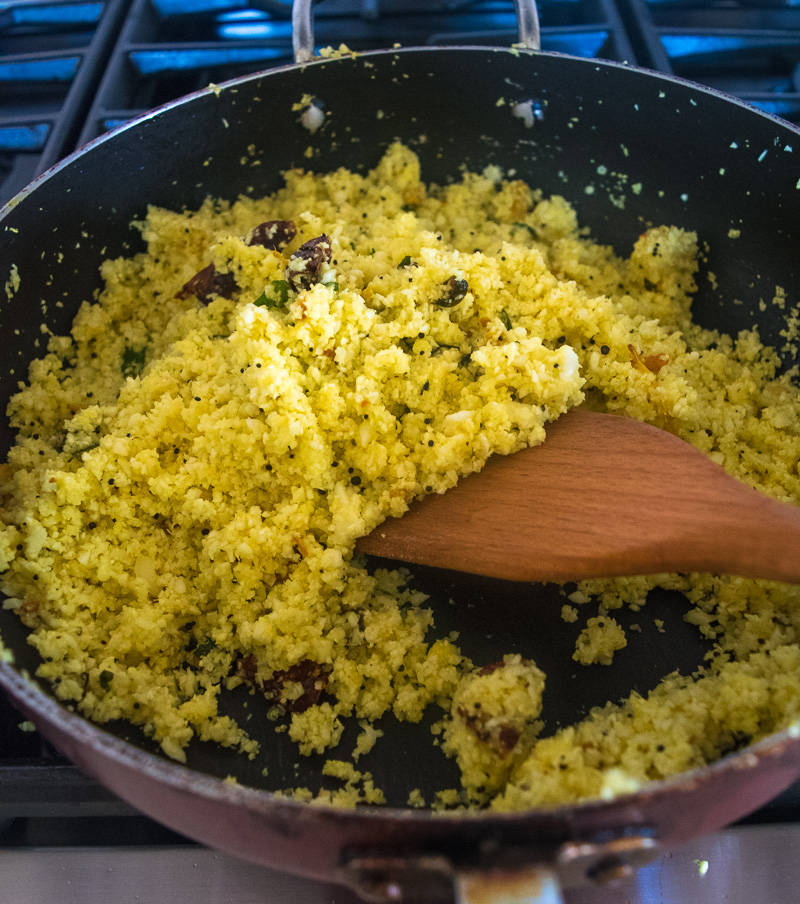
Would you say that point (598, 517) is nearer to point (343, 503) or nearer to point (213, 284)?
point (343, 503)

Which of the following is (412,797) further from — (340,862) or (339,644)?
(340,862)

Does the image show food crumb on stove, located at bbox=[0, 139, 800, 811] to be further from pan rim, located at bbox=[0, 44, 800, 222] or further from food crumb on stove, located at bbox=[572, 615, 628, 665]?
pan rim, located at bbox=[0, 44, 800, 222]

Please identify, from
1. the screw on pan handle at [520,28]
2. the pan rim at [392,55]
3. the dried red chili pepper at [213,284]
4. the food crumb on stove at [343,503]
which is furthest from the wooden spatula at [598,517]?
the screw on pan handle at [520,28]

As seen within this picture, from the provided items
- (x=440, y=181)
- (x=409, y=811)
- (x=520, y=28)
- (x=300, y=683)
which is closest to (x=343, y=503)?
(x=300, y=683)

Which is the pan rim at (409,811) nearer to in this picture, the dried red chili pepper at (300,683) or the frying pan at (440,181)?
the frying pan at (440,181)

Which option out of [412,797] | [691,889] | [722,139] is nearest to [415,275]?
[722,139]
